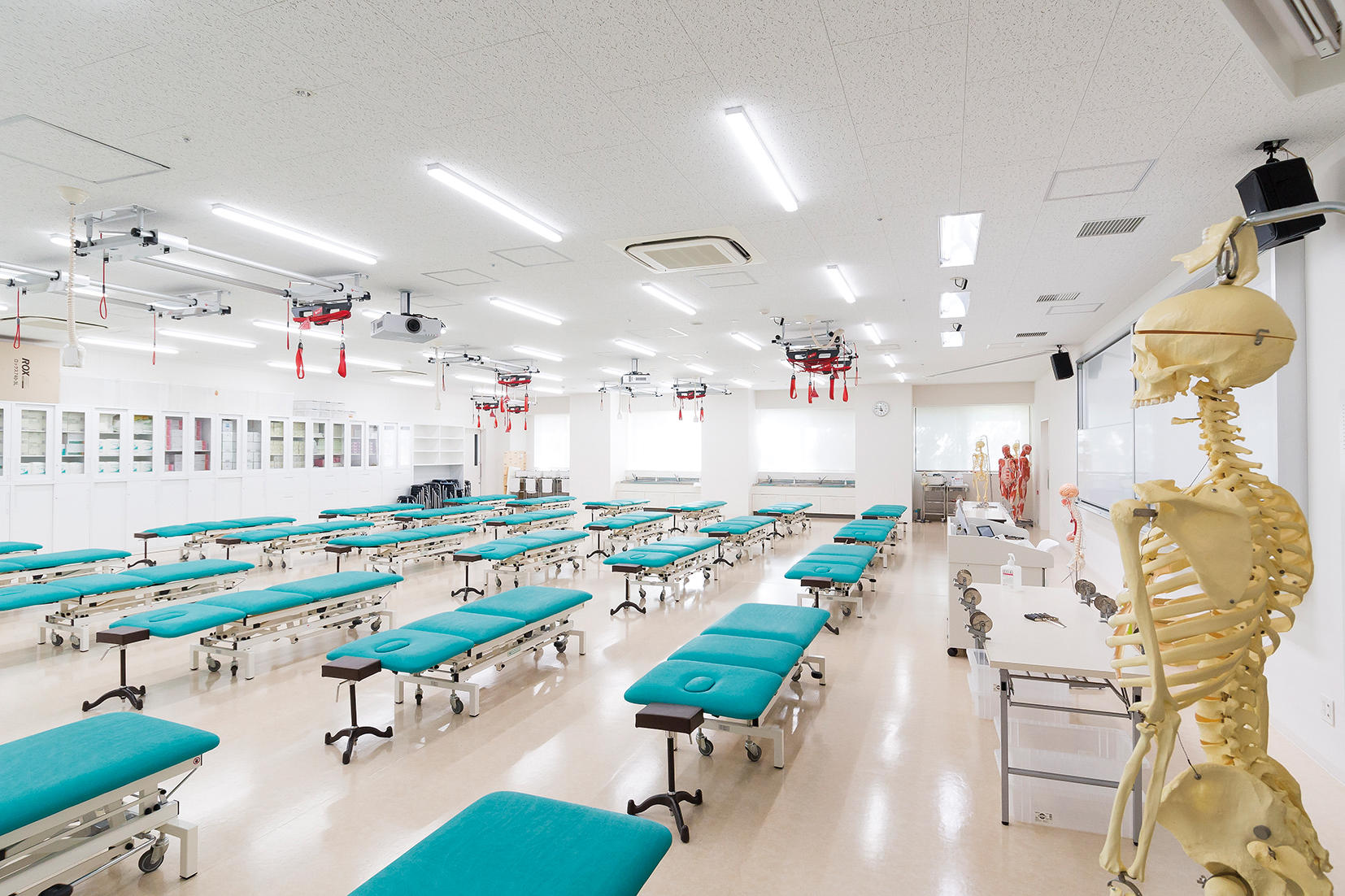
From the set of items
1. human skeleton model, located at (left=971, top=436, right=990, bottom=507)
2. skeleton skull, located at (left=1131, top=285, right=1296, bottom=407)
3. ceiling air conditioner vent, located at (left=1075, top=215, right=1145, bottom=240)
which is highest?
ceiling air conditioner vent, located at (left=1075, top=215, right=1145, bottom=240)

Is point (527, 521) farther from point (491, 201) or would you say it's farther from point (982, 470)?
point (982, 470)

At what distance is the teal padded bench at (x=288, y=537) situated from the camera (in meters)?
7.97

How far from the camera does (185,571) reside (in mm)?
5723

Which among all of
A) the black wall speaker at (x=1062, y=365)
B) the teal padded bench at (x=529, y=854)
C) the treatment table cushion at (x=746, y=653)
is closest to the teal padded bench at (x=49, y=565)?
the treatment table cushion at (x=746, y=653)

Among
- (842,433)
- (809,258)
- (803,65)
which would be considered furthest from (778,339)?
(842,433)

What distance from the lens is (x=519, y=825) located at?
173 cm

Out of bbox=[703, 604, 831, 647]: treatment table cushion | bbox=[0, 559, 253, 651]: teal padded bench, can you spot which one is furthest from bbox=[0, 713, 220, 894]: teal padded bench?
bbox=[0, 559, 253, 651]: teal padded bench

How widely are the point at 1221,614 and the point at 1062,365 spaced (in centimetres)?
876

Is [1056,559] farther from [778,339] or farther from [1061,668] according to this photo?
[1061,668]

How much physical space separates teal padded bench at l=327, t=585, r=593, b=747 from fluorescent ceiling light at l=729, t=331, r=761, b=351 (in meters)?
4.54

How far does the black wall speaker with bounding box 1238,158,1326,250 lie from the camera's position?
300 cm

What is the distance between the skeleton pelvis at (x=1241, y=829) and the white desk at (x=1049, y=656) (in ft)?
2.64

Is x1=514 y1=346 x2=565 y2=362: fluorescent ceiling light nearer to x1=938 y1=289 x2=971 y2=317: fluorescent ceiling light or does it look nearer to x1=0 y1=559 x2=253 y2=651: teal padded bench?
x1=0 y1=559 x2=253 y2=651: teal padded bench

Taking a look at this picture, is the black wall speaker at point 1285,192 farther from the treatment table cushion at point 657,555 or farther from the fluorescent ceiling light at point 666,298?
the treatment table cushion at point 657,555
